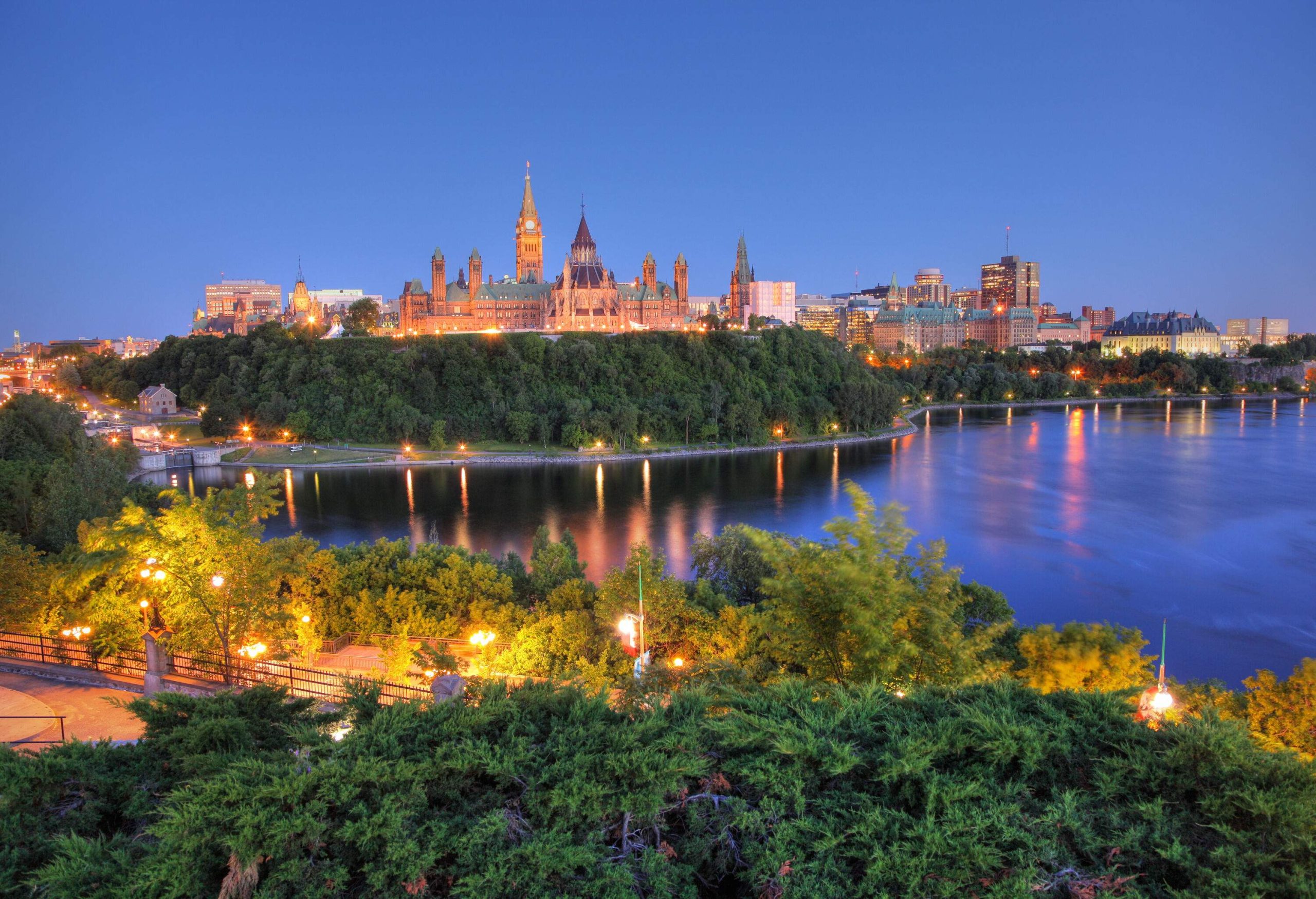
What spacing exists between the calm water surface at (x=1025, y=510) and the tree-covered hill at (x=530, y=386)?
4.47 meters

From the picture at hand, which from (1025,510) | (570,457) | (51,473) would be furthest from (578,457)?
(51,473)

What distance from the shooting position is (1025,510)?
90.5ft

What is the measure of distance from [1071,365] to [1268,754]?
86740mm

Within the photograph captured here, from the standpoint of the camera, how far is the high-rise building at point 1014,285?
147625mm

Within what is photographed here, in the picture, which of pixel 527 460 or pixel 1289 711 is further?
pixel 527 460

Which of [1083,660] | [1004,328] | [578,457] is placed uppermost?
[1004,328]

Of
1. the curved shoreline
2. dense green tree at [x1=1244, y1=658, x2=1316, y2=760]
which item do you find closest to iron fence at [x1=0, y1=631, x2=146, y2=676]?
dense green tree at [x1=1244, y1=658, x2=1316, y2=760]

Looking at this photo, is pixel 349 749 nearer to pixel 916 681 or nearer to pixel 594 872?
pixel 594 872

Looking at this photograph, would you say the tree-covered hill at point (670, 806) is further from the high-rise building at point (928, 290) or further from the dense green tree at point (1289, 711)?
the high-rise building at point (928, 290)

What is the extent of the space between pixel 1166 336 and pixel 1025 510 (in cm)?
9301

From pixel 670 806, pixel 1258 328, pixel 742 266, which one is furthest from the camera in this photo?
pixel 1258 328

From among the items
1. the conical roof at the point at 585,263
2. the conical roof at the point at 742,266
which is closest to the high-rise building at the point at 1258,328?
the conical roof at the point at 742,266

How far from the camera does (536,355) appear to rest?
164 ft

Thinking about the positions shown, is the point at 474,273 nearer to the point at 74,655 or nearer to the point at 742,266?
the point at 742,266
